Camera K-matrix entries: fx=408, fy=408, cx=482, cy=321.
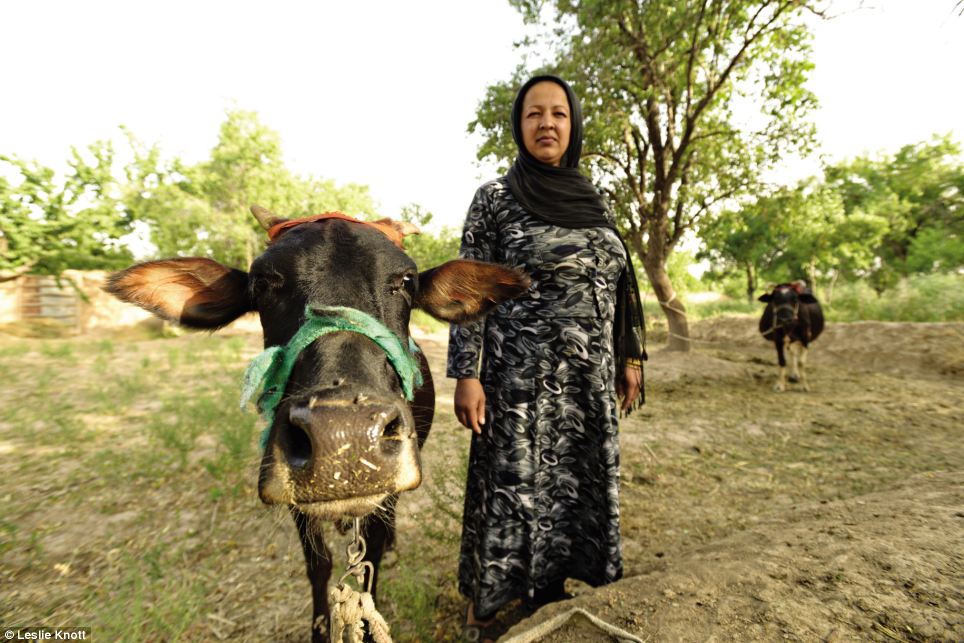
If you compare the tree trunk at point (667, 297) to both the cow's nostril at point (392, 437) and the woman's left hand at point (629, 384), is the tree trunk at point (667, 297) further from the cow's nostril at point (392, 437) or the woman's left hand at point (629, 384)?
the cow's nostril at point (392, 437)

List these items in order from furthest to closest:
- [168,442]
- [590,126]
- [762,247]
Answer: [762,247]
[590,126]
[168,442]

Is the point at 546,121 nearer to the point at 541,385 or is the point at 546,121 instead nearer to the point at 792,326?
the point at 541,385

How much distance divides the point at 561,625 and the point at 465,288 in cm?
149

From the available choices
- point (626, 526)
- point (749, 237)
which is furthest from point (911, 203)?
point (626, 526)

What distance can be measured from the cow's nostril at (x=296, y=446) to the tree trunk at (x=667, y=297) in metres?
10.3

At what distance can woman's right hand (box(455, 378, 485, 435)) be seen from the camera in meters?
1.95

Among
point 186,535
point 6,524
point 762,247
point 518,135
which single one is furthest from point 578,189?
point 762,247

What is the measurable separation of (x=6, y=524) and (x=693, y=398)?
8325 mm

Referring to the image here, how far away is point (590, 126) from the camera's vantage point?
8.47 metres

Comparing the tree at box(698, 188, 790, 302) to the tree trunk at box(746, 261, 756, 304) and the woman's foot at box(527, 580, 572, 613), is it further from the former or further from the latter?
the woman's foot at box(527, 580, 572, 613)

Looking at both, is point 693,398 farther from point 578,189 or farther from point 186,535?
point 186,535

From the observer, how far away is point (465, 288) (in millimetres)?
1985

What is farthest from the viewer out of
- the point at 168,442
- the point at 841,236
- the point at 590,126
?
the point at 841,236

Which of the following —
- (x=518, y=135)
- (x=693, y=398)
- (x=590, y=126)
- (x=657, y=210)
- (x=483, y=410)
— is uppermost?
(x=590, y=126)
